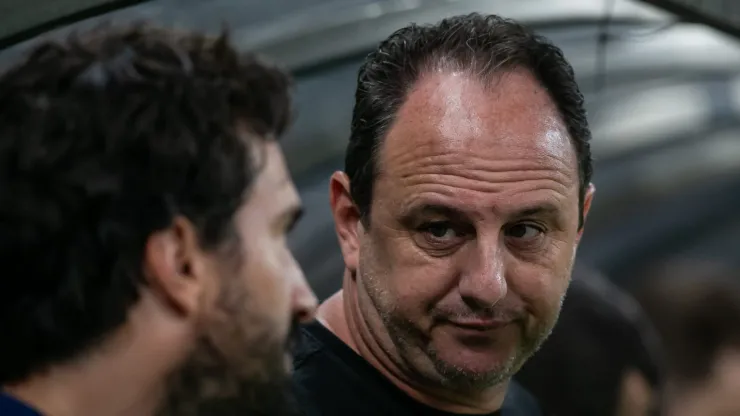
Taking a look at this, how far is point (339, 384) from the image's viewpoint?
42.7 inches

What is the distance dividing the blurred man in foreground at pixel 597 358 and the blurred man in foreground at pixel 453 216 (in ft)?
0.86

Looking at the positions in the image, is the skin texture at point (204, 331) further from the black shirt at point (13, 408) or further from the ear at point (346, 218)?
the ear at point (346, 218)

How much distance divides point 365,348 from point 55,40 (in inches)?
20.6

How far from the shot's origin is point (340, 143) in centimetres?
132

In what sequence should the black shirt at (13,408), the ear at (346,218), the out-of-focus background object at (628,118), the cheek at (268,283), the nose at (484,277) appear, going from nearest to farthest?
the black shirt at (13,408) < the cheek at (268,283) < the nose at (484,277) < the ear at (346,218) < the out-of-focus background object at (628,118)

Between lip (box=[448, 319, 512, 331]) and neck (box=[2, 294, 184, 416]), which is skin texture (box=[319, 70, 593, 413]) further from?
neck (box=[2, 294, 184, 416])

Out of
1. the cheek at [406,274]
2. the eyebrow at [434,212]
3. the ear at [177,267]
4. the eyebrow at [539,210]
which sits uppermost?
the ear at [177,267]

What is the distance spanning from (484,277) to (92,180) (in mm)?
455

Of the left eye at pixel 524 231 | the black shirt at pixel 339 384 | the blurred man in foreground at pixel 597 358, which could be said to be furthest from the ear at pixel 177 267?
the blurred man in foreground at pixel 597 358

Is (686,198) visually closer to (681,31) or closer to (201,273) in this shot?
(681,31)

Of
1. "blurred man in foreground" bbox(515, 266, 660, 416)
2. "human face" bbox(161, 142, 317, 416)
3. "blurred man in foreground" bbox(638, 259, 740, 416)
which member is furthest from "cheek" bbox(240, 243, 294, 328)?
"blurred man in foreground" bbox(638, 259, 740, 416)

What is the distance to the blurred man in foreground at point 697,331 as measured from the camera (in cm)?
140

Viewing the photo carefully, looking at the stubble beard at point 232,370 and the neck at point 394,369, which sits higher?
the stubble beard at point 232,370

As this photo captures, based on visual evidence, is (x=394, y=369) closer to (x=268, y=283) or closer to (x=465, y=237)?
Answer: (x=465, y=237)
